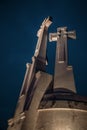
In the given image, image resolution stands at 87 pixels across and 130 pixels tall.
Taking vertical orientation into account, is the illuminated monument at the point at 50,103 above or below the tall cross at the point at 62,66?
below

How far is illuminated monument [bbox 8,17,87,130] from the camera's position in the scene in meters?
17.4

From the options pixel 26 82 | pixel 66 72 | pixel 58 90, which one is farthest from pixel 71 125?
pixel 26 82

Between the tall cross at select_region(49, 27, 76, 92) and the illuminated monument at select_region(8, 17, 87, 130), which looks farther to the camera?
the tall cross at select_region(49, 27, 76, 92)

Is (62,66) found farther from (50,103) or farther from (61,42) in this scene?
(50,103)

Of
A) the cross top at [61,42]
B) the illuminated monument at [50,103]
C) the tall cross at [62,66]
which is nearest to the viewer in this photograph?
the illuminated monument at [50,103]

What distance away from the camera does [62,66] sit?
22500 mm

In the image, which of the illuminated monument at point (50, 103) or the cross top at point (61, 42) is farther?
the cross top at point (61, 42)

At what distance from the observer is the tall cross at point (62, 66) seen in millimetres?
20906

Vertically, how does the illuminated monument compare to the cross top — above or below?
below

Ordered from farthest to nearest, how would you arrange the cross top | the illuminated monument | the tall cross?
the cross top → the tall cross → the illuminated monument

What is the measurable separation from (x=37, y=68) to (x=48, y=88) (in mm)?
3250

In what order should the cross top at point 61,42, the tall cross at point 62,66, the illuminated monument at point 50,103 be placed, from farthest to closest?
1. the cross top at point 61,42
2. the tall cross at point 62,66
3. the illuminated monument at point 50,103

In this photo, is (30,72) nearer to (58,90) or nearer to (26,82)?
(26,82)

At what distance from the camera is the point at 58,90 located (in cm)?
2052
